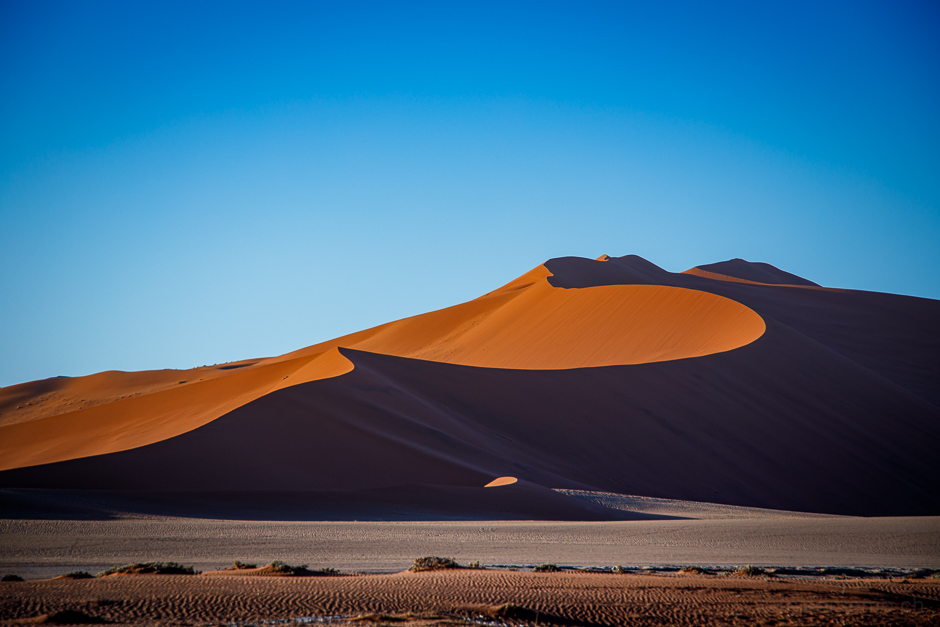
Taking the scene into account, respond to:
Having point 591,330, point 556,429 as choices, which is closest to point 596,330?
point 591,330

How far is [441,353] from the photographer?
3934cm

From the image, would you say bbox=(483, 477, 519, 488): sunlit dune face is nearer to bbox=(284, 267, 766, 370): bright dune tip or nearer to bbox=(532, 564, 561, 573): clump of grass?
bbox=(532, 564, 561, 573): clump of grass

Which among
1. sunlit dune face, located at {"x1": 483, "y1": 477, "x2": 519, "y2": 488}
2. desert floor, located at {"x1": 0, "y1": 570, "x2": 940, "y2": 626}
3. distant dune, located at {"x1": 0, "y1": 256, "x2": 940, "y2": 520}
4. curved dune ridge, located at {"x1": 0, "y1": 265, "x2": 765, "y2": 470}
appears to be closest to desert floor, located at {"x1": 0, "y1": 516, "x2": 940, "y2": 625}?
desert floor, located at {"x1": 0, "y1": 570, "x2": 940, "y2": 626}

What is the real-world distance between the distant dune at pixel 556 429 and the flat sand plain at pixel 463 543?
2.25 metres

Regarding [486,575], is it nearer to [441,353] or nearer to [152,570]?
[152,570]

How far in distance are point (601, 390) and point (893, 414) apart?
10542 mm

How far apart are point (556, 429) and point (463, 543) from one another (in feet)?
36.8

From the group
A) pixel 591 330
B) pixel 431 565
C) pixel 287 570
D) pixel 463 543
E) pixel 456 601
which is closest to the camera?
pixel 456 601

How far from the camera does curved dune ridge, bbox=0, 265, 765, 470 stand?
71.1ft

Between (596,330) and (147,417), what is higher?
(596,330)

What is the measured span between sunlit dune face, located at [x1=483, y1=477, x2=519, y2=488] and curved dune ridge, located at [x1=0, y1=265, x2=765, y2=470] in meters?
7.90

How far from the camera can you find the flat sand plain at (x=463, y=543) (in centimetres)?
882

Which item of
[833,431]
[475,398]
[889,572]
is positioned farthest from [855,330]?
[889,572]

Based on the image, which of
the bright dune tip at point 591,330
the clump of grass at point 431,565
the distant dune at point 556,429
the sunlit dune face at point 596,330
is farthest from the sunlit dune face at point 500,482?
the bright dune tip at point 591,330
